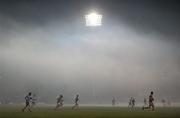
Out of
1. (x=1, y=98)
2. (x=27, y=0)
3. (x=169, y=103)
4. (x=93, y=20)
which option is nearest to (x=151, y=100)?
(x=93, y=20)

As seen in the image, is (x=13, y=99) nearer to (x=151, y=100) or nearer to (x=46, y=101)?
(x=46, y=101)

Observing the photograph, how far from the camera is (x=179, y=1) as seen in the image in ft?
146

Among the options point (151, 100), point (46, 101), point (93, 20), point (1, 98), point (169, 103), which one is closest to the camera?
point (93, 20)

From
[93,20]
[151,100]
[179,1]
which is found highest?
[179,1]

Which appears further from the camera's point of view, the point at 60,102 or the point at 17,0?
the point at 60,102

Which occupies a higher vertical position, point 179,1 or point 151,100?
point 179,1

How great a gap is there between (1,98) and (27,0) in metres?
134

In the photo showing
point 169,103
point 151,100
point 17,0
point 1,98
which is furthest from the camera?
point 1,98

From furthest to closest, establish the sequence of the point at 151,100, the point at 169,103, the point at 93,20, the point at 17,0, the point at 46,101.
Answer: the point at 46,101 < the point at 169,103 < the point at 17,0 < the point at 151,100 < the point at 93,20

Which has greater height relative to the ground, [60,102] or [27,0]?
[27,0]

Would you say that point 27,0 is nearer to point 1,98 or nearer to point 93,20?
point 93,20

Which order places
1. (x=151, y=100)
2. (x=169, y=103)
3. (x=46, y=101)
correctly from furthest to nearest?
(x=46, y=101)
(x=169, y=103)
(x=151, y=100)

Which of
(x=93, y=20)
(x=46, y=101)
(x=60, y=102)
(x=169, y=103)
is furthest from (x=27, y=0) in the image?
(x=46, y=101)

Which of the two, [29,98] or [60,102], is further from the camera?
[60,102]
